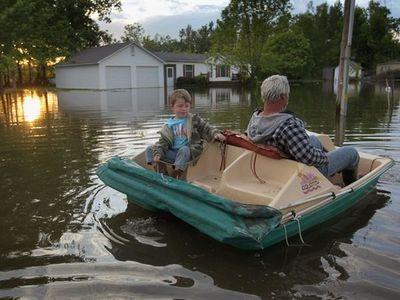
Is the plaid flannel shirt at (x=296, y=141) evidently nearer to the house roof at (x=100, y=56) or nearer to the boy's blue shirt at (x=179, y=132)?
the boy's blue shirt at (x=179, y=132)

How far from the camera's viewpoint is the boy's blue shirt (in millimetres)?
5379

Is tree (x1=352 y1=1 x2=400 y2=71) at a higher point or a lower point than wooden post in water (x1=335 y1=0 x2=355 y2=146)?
higher

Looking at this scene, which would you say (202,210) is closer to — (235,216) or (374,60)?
(235,216)

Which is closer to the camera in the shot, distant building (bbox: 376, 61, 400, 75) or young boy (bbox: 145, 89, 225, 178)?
young boy (bbox: 145, 89, 225, 178)

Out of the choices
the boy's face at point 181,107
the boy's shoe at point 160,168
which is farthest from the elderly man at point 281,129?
the boy's shoe at point 160,168

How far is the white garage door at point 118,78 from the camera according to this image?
128 ft

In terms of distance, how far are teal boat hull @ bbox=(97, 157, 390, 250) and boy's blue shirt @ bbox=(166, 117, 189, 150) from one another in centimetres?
66

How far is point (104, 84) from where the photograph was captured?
3850cm

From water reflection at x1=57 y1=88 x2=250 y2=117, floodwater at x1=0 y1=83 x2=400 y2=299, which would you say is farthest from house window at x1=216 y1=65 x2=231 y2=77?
floodwater at x1=0 y1=83 x2=400 y2=299

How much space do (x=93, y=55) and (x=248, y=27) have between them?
13803 millimetres

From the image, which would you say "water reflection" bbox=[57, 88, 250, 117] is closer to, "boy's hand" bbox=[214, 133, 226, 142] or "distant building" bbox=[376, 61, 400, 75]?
"boy's hand" bbox=[214, 133, 226, 142]

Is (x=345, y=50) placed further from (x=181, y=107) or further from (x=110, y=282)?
(x=110, y=282)

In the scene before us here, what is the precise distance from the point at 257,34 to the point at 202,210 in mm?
38679

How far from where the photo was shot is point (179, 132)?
538cm
